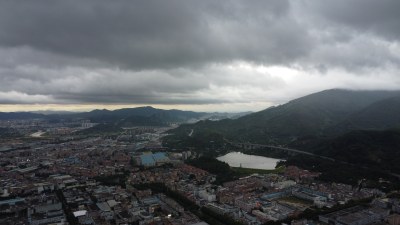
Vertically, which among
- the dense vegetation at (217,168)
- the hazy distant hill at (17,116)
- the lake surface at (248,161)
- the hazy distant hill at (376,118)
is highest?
the hazy distant hill at (376,118)

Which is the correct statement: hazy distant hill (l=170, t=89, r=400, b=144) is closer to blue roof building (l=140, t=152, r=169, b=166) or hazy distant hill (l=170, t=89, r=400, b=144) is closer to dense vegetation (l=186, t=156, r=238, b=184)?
dense vegetation (l=186, t=156, r=238, b=184)

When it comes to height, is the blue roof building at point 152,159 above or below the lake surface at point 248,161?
above

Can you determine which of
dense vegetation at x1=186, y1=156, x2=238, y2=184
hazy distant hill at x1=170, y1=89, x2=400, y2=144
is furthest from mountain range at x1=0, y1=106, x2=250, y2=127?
dense vegetation at x1=186, y1=156, x2=238, y2=184

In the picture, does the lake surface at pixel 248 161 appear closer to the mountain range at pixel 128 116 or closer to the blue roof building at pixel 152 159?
the blue roof building at pixel 152 159

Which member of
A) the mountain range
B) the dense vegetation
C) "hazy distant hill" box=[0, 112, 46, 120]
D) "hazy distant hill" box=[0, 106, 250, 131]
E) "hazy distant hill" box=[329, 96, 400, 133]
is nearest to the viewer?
the dense vegetation

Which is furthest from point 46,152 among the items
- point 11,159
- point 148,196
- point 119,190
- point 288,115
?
point 288,115

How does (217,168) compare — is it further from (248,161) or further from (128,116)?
(128,116)

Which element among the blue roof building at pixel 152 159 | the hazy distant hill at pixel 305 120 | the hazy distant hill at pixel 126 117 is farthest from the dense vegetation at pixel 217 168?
the hazy distant hill at pixel 126 117
